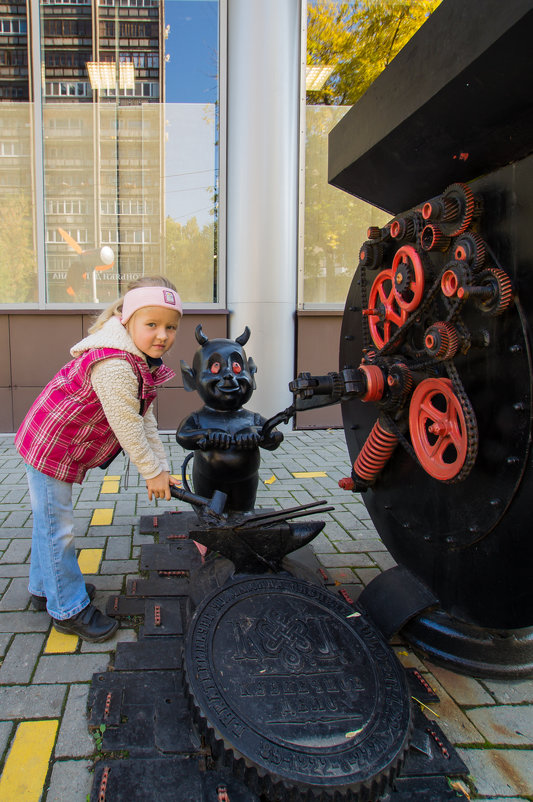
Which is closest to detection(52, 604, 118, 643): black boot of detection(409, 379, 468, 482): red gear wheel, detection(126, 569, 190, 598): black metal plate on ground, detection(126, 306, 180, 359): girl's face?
detection(126, 569, 190, 598): black metal plate on ground

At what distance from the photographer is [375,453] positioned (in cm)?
239

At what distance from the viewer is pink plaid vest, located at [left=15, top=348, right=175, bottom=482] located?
2400mm

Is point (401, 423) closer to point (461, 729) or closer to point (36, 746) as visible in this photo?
point (461, 729)

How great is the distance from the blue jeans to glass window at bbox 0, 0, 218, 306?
4.46 m

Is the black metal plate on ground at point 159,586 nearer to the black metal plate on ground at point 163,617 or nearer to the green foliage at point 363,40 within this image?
the black metal plate on ground at point 163,617

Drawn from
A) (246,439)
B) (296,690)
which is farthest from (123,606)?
(296,690)

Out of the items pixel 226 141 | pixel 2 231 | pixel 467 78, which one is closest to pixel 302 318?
pixel 226 141

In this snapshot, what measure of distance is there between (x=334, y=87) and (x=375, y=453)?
235 inches

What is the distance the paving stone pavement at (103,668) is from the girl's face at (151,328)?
4.41 feet

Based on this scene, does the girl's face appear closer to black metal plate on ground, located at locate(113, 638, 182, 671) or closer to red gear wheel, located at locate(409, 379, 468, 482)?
red gear wheel, located at locate(409, 379, 468, 482)

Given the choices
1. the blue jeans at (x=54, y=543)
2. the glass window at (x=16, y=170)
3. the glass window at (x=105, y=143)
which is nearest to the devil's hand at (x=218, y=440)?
the blue jeans at (x=54, y=543)

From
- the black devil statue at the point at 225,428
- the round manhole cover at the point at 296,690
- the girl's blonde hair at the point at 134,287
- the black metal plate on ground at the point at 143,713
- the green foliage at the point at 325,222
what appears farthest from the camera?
the green foliage at the point at 325,222

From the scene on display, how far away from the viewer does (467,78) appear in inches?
62.1

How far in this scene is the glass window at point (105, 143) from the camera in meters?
6.30
